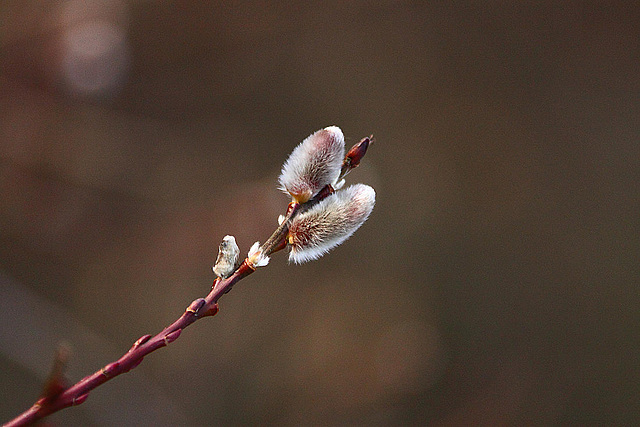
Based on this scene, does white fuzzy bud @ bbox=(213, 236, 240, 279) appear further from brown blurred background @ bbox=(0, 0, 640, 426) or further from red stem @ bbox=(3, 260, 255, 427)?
brown blurred background @ bbox=(0, 0, 640, 426)

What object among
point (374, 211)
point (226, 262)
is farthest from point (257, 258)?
point (374, 211)

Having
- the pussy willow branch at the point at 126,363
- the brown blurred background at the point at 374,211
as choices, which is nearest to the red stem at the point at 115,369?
the pussy willow branch at the point at 126,363

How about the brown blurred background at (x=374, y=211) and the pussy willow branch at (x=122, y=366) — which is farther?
the brown blurred background at (x=374, y=211)

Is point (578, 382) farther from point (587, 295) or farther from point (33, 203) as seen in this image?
point (33, 203)

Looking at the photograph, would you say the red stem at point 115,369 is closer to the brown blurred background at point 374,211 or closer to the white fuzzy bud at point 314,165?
the white fuzzy bud at point 314,165

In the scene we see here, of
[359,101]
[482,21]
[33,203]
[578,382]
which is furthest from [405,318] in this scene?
[33,203]

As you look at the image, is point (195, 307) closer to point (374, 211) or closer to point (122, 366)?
point (122, 366)

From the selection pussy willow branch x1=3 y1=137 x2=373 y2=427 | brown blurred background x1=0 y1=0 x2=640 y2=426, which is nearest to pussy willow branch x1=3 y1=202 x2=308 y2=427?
pussy willow branch x1=3 y1=137 x2=373 y2=427
